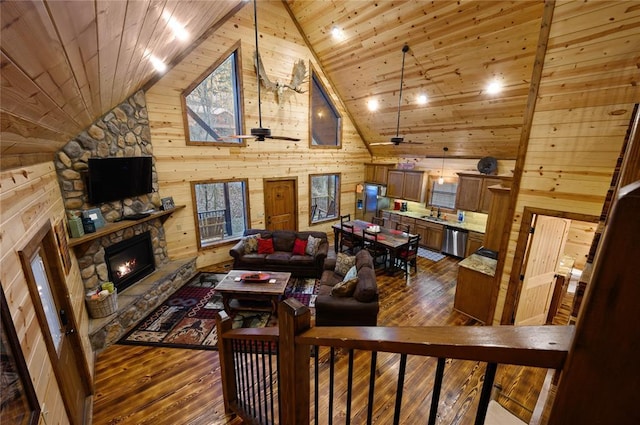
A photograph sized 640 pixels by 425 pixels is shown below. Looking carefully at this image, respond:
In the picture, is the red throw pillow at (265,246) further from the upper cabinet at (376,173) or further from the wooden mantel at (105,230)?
the upper cabinet at (376,173)

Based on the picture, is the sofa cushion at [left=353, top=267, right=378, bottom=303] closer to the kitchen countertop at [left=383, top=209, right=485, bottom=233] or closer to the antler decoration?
the kitchen countertop at [left=383, top=209, right=485, bottom=233]

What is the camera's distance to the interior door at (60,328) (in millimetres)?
2244

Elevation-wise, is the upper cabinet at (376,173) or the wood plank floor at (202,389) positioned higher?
the upper cabinet at (376,173)

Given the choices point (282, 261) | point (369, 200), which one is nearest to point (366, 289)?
point (282, 261)

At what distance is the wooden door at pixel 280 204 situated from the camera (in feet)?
23.3

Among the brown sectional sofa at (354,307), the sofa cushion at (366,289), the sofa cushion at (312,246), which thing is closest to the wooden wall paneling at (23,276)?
the brown sectional sofa at (354,307)

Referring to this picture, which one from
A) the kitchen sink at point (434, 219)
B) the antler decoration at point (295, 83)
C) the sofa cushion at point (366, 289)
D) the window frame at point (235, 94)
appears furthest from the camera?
the kitchen sink at point (434, 219)

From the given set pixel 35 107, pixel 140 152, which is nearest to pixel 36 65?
pixel 35 107

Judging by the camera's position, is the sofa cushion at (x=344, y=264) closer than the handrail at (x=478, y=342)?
No

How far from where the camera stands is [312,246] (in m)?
5.92

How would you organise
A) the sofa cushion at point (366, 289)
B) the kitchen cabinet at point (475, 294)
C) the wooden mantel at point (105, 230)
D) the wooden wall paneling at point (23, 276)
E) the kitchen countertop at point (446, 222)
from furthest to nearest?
1. the kitchen countertop at point (446, 222)
2. the kitchen cabinet at point (475, 294)
3. the sofa cushion at point (366, 289)
4. the wooden mantel at point (105, 230)
5. the wooden wall paneling at point (23, 276)

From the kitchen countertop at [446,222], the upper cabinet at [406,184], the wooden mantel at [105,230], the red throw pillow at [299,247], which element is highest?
the upper cabinet at [406,184]

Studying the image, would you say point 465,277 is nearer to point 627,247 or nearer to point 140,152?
point 627,247

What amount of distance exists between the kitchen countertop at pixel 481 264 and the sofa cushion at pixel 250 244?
161 inches
